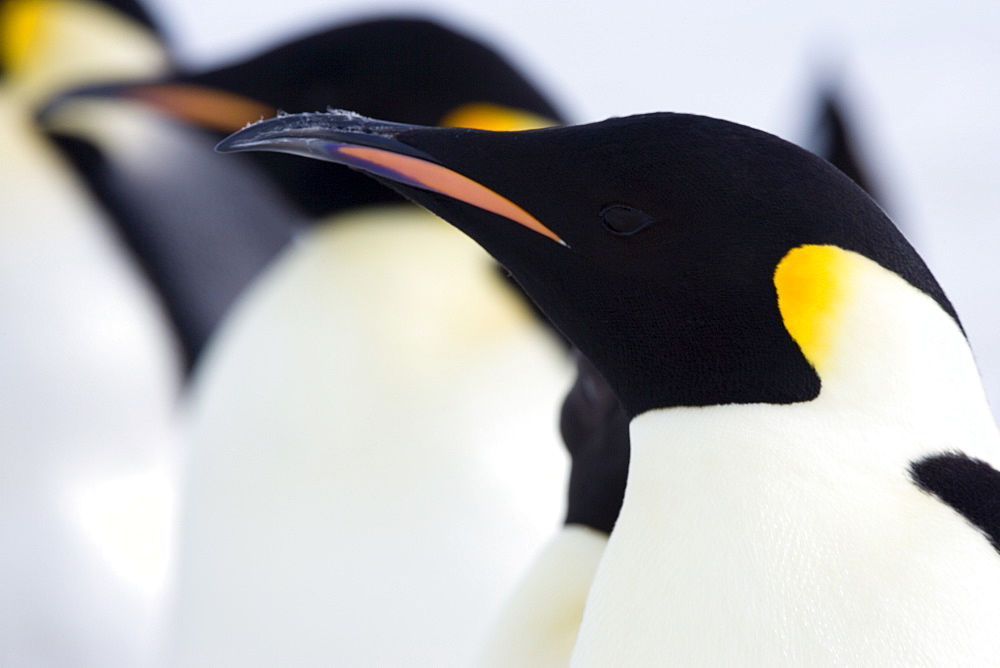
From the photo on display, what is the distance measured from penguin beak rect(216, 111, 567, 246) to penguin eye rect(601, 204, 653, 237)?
1.9 inches

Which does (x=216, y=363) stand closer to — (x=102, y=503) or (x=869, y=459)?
(x=102, y=503)

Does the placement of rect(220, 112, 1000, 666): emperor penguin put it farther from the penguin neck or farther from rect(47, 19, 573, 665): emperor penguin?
rect(47, 19, 573, 665): emperor penguin

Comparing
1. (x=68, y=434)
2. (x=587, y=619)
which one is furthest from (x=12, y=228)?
(x=587, y=619)

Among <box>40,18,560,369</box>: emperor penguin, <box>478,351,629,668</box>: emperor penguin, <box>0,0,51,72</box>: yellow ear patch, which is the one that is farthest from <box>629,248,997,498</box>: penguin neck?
<box>0,0,51,72</box>: yellow ear patch

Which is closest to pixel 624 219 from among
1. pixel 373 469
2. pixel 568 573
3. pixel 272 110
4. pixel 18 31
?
pixel 568 573

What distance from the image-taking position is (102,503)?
8.95ft

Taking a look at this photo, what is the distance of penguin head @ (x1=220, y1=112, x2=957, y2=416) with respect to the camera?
981mm

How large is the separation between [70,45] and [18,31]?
0.43ft

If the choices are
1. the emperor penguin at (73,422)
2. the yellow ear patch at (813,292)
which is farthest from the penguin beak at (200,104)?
the yellow ear patch at (813,292)

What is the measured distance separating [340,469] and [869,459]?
1207mm

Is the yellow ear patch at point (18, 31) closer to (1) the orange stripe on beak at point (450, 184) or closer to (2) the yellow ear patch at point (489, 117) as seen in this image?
(2) the yellow ear patch at point (489, 117)

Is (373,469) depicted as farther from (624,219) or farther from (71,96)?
(71,96)

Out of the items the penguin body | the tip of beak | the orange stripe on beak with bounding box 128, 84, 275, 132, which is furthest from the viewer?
the tip of beak

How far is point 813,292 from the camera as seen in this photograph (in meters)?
0.97
